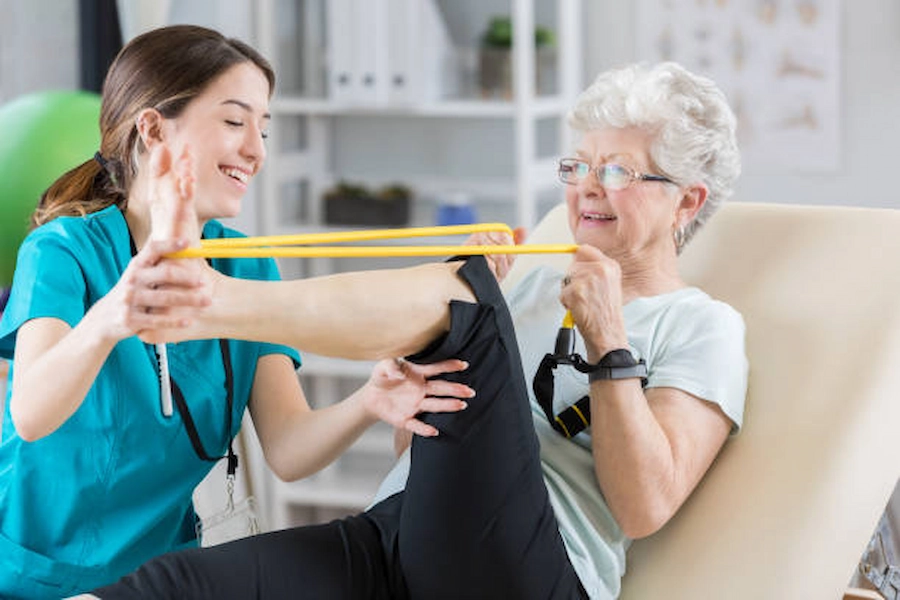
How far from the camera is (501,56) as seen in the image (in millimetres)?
3219

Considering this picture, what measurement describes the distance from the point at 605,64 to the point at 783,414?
69.7 inches

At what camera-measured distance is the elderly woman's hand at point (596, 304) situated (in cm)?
155

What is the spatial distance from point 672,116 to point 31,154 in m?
1.26

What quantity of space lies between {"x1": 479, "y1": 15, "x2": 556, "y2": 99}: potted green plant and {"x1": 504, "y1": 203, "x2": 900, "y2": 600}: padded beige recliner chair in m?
1.42

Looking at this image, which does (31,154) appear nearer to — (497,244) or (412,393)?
(497,244)

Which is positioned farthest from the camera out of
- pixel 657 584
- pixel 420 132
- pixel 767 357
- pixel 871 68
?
pixel 420 132

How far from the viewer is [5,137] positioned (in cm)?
246

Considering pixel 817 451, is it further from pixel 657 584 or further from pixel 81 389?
pixel 81 389

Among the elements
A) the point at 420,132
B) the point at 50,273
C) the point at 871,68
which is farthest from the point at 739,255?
the point at 420,132

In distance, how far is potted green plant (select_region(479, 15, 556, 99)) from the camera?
10.5 feet

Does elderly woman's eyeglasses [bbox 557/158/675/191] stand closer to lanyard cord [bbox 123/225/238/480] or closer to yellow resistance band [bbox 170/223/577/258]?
yellow resistance band [bbox 170/223/577/258]

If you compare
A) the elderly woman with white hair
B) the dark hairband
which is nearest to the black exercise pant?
the elderly woman with white hair

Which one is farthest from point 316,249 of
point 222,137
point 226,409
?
point 226,409

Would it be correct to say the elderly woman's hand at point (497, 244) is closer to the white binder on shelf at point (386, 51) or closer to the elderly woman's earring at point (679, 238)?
the elderly woman's earring at point (679, 238)
